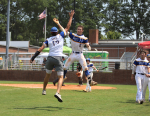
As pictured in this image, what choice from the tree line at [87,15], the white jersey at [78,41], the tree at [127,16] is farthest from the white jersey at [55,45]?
the tree at [127,16]

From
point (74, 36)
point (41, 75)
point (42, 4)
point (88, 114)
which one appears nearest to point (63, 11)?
point (42, 4)

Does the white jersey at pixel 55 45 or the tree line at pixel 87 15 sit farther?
the tree line at pixel 87 15

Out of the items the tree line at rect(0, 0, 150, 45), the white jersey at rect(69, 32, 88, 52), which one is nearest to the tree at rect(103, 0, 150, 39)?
the tree line at rect(0, 0, 150, 45)

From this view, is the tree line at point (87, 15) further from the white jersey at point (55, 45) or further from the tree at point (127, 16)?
the white jersey at point (55, 45)

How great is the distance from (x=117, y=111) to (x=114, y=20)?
64694mm

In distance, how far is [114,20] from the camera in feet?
233

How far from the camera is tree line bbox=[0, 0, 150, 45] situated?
64812 millimetres

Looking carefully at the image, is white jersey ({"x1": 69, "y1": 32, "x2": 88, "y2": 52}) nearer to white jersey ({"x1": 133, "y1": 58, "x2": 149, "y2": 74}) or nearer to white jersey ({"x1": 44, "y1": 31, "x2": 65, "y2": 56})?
white jersey ({"x1": 133, "y1": 58, "x2": 149, "y2": 74})

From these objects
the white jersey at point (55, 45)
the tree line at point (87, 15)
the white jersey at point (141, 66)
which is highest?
the tree line at point (87, 15)

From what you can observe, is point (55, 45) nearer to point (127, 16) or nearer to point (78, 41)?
point (78, 41)

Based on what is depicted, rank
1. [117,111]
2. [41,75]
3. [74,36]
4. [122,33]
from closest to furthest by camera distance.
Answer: [117,111] → [74,36] → [41,75] → [122,33]

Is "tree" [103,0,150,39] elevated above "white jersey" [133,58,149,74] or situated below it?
above

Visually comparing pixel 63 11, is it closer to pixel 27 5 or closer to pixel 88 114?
pixel 27 5

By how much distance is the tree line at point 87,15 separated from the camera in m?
64.8
